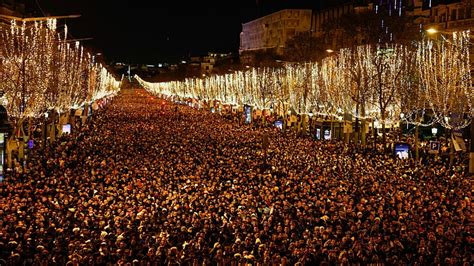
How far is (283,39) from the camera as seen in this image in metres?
147

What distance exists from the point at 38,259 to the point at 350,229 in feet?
25.8

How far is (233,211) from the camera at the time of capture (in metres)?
20.4

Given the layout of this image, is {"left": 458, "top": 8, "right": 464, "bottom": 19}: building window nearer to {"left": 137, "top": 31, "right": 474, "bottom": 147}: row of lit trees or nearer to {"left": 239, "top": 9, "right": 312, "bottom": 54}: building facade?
{"left": 137, "top": 31, "right": 474, "bottom": 147}: row of lit trees

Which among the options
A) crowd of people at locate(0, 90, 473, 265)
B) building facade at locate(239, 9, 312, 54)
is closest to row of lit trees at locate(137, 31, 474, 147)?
crowd of people at locate(0, 90, 473, 265)

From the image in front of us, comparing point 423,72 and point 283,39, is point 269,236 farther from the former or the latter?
point 283,39

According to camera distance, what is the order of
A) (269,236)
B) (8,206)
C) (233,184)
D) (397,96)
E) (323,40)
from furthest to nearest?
(323,40) → (397,96) → (233,184) → (8,206) → (269,236)

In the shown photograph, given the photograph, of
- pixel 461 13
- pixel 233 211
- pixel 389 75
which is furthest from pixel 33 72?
pixel 461 13

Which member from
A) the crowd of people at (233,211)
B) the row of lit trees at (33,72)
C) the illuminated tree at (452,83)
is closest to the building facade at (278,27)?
the row of lit trees at (33,72)

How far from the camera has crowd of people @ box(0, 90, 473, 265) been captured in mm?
15734

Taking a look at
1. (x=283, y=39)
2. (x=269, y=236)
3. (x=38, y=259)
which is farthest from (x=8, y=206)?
(x=283, y=39)

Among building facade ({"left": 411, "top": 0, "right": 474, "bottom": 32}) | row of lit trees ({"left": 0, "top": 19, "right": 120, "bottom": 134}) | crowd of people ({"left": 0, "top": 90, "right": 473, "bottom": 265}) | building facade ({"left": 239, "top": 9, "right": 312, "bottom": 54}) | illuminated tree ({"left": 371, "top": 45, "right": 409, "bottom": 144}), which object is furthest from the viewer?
building facade ({"left": 239, "top": 9, "right": 312, "bottom": 54})

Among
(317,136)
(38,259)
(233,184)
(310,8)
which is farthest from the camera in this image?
(310,8)

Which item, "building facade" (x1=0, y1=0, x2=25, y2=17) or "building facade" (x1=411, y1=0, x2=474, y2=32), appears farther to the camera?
"building facade" (x1=0, y1=0, x2=25, y2=17)

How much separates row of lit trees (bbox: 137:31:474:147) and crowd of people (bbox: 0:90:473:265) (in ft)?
24.4
